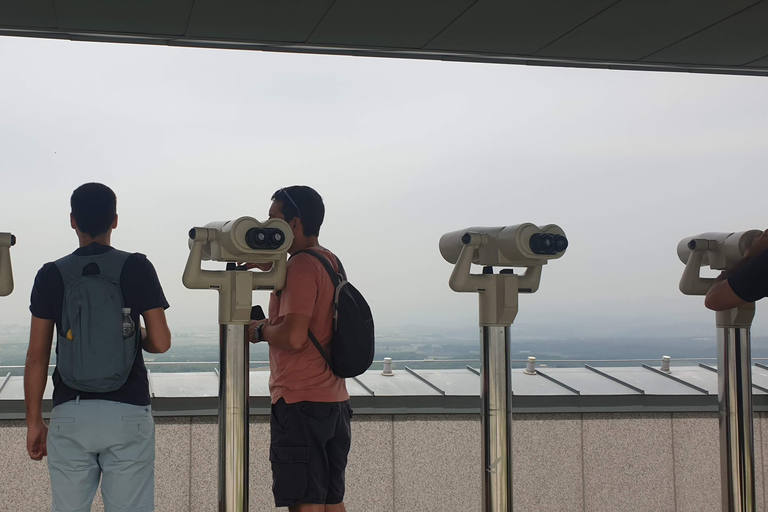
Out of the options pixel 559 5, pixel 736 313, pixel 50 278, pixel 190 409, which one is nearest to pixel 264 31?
pixel 559 5

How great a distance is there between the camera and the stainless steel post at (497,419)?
2.99 m

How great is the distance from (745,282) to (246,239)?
6.20 feet

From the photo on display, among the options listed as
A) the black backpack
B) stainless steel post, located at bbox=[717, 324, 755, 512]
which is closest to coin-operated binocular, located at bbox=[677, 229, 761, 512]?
stainless steel post, located at bbox=[717, 324, 755, 512]

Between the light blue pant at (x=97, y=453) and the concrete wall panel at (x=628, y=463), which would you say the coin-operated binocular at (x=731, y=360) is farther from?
the light blue pant at (x=97, y=453)

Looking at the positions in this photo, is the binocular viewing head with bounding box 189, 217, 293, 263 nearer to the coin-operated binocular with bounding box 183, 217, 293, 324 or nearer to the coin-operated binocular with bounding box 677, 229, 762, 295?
the coin-operated binocular with bounding box 183, 217, 293, 324

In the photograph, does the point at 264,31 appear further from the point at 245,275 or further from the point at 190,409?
the point at 190,409

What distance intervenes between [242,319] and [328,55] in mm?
2076

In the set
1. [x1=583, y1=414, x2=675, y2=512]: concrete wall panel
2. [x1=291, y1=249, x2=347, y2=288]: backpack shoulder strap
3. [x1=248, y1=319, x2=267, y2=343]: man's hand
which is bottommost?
[x1=583, y1=414, x2=675, y2=512]: concrete wall panel

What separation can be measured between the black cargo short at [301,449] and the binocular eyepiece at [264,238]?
0.68 m

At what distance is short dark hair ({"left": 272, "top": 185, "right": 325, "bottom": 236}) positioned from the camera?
3170 mm

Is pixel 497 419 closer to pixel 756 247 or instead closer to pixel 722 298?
pixel 722 298

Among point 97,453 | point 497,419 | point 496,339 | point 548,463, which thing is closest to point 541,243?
point 496,339

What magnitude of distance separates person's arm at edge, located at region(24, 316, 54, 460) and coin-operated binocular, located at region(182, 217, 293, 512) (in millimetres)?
627

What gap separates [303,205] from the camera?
10.4ft
